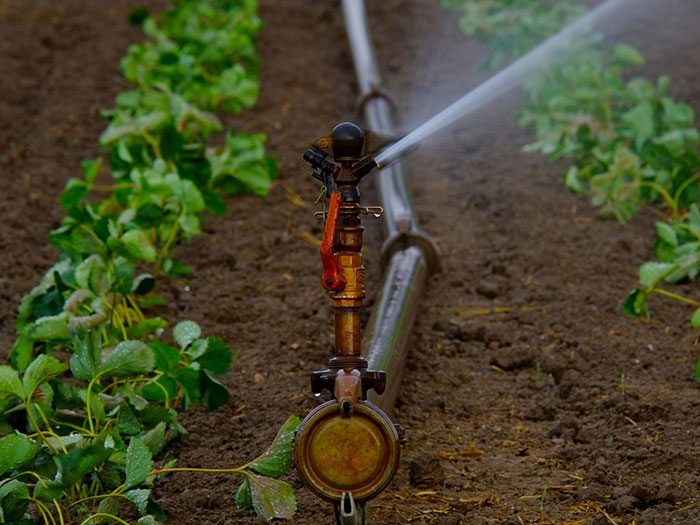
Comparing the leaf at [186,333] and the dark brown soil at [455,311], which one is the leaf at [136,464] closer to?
the dark brown soil at [455,311]

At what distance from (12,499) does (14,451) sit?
90mm

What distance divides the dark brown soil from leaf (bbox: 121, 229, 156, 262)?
34cm

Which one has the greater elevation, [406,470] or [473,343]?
[473,343]

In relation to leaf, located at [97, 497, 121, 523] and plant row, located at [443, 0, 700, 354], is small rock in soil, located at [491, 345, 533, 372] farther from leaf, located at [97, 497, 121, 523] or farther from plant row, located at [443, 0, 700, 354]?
leaf, located at [97, 497, 121, 523]

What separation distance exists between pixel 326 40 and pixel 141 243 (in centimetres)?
337

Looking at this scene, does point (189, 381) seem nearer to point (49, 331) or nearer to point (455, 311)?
point (49, 331)

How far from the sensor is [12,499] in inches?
65.7

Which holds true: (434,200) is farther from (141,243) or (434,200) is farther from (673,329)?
(141,243)

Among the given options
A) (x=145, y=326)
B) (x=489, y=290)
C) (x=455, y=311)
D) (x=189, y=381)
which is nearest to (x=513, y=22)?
(x=489, y=290)

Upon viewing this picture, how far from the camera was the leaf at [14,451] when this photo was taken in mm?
1647

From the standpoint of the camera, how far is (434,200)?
3.61 meters

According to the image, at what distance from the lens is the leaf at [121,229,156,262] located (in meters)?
2.39

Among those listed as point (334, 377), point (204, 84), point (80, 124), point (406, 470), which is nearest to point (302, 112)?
point (204, 84)

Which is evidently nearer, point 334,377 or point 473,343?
point 334,377
